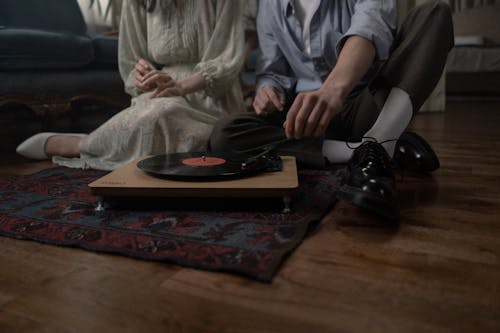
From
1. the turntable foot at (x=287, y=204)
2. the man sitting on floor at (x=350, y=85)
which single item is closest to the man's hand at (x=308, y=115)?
the man sitting on floor at (x=350, y=85)

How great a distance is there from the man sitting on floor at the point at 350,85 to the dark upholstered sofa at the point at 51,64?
2.97ft

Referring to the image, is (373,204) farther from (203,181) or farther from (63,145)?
(63,145)

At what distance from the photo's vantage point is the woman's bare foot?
137 centimetres

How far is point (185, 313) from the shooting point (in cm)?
48

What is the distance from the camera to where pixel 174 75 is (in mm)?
1325

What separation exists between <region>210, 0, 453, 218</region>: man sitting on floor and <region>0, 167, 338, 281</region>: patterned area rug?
0.41 feet

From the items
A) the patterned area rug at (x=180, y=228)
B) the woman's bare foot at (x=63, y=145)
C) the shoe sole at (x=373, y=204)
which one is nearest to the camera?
the patterned area rug at (x=180, y=228)

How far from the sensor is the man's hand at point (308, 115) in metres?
0.70

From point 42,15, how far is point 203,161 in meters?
1.78

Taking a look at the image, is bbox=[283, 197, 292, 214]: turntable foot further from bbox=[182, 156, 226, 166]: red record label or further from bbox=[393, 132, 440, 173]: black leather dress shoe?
bbox=[393, 132, 440, 173]: black leather dress shoe

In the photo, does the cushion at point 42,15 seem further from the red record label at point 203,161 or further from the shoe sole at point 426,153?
Result: the shoe sole at point 426,153

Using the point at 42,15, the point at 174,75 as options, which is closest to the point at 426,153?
the point at 174,75

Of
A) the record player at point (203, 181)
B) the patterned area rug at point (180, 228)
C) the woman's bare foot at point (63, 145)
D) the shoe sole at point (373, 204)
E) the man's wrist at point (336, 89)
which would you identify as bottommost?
the woman's bare foot at point (63, 145)

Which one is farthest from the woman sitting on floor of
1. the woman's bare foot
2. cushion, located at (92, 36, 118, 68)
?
cushion, located at (92, 36, 118, 68)
